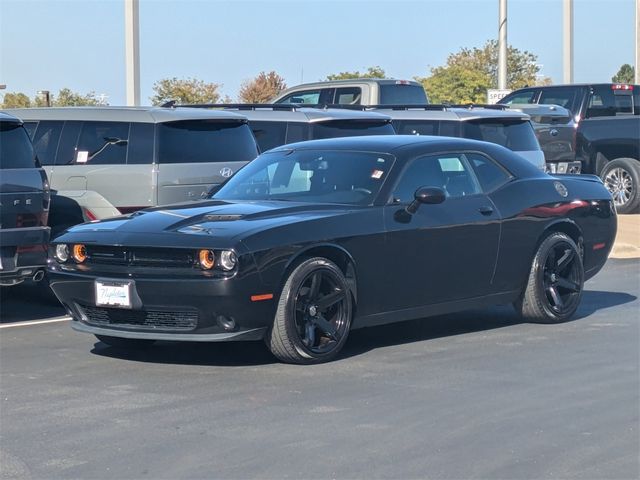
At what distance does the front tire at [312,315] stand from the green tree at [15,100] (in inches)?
971

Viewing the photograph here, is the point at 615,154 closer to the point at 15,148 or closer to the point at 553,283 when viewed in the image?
the point at 553,283

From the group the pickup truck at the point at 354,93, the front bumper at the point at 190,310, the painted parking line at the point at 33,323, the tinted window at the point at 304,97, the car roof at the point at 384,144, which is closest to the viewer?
the front bumper at the point at 190,310

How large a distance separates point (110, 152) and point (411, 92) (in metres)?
10.6

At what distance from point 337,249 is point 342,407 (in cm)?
167

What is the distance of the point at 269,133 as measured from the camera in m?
14.3

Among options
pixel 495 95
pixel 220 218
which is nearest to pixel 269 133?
pixel 220 218

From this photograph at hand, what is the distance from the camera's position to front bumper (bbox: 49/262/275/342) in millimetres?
7551

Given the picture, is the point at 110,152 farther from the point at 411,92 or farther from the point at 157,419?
the point at 411,92

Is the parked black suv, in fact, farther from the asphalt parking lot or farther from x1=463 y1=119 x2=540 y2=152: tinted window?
x1=463 y1=119 x2=540 y2=152: tinted window

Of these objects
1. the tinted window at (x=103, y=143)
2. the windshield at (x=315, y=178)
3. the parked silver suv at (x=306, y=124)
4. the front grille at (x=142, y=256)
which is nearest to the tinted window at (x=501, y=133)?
the parked silver suv at (x=306, y=124)

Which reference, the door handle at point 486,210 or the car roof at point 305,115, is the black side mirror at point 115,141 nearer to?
the car roof at point 305,115

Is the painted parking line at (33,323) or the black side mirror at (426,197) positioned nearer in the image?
the black side mirror at (426,197)

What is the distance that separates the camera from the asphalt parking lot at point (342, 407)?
221 inches

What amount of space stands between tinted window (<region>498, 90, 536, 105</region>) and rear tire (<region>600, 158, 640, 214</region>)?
3.02 meters
